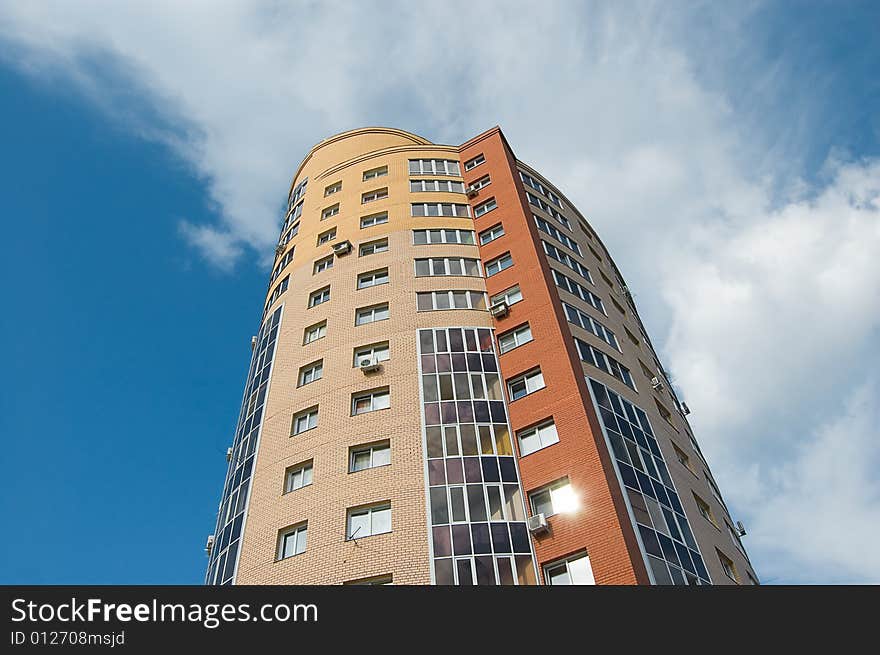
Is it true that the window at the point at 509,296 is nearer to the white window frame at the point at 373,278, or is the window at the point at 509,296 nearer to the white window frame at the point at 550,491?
the white window frame at the point at 373,278

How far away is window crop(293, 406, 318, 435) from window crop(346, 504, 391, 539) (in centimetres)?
452

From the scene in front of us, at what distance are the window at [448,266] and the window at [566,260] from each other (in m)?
3.86

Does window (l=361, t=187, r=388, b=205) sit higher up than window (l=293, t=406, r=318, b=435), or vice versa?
window (l=361, t=187, r=388, b=205)

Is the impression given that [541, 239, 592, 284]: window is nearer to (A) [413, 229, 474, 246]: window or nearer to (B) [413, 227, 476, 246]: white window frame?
(B) [413, 227, 476, 246]: white window frame

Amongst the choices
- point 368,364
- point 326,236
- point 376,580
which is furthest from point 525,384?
point 326,236

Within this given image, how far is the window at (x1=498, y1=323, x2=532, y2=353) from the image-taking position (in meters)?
26.3

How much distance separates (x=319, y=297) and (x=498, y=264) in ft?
27.6

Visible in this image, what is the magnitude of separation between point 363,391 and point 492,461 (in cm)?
567

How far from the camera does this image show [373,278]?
30094mm

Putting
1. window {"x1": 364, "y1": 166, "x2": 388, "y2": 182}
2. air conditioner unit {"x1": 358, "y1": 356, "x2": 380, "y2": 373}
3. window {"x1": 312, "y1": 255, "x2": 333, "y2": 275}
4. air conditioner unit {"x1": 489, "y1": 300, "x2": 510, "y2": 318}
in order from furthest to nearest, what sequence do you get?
window {"x1": 364, "y1": 166, "x2": 388, "y2": 182}
window {"x1": 312, "y1": 255, "x2": 333, "y2": 275}
air conditioner unit {"x1": 489, "y1": 300, "x2": 510, "y2": 318}
air conditioner unit {"x1": 358, "y1": 356, "x2": 380, "y2": 373}

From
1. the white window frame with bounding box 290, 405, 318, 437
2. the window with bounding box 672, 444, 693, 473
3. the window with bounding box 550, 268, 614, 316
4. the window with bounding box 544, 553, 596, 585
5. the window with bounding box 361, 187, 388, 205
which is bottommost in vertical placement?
the window with bounding box 544, 553, 596, 585

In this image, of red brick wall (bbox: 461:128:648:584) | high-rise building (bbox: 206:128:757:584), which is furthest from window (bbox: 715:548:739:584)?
red brick wall (bbox: 461:128:648:584)

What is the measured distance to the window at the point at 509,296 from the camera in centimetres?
2802

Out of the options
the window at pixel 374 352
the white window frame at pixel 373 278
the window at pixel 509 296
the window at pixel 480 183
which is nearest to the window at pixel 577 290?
the window at pixel 509 296
